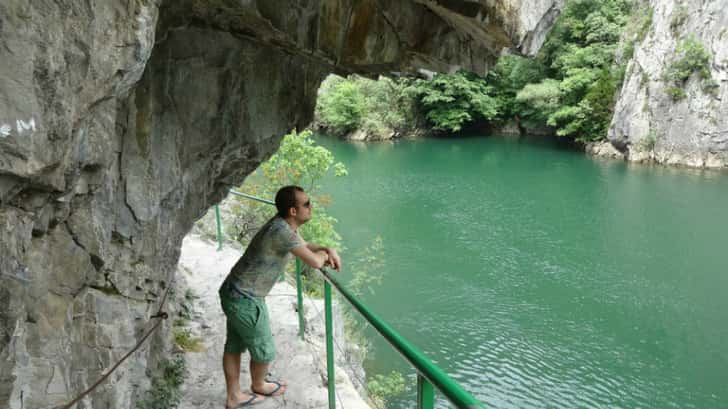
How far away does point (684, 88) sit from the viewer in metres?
29.9

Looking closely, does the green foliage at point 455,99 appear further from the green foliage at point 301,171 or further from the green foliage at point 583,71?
the green foliage at point 301,171

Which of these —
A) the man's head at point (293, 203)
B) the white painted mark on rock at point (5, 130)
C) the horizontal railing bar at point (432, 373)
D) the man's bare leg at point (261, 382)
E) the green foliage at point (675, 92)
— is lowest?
the man's bare leg at point (261, 382)

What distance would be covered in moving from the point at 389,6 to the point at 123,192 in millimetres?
2761

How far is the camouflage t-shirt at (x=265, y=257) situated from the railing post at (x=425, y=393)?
155 cm

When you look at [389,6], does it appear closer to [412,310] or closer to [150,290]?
[150,290]

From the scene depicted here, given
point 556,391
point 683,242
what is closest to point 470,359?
point 556,391

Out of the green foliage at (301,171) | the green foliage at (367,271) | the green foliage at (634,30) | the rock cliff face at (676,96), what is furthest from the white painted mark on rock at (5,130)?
the green foliage at (634,30)

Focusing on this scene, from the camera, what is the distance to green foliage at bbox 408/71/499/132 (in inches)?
1644

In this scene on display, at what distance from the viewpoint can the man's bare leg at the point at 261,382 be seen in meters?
3.62

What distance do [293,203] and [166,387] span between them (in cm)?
198

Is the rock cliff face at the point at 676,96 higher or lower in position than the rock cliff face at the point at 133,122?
higher

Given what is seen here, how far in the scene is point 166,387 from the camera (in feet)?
13.1

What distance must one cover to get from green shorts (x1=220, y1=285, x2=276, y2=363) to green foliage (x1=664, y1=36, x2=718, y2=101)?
32.5m

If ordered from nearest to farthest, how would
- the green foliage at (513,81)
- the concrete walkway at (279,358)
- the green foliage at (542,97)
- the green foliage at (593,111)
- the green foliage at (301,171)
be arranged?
the concrete walkway at (279,358)
the green foliage at (301,171)
the green foliage at (593,111)
the green foliage at (542,97)
the green foliage at (513,81)
